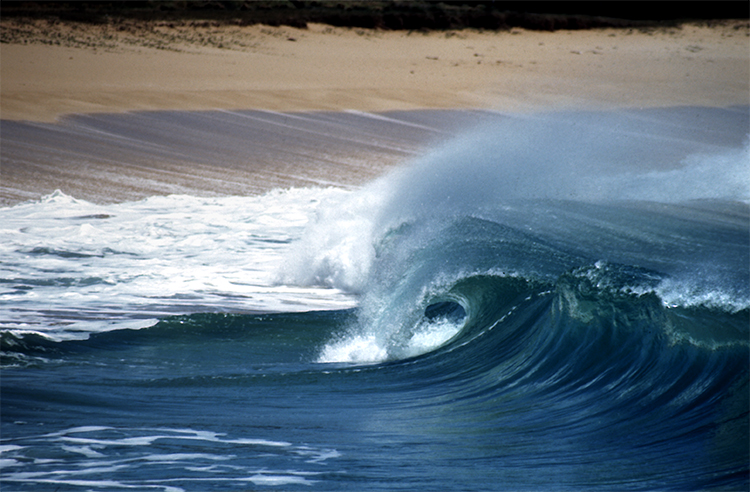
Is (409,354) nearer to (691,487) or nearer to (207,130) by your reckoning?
(691,487)

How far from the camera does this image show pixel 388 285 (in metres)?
7.35

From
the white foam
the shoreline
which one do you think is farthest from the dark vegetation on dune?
the white foam

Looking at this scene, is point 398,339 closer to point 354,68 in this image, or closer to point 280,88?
point 280,88

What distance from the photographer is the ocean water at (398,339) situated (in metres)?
4.07

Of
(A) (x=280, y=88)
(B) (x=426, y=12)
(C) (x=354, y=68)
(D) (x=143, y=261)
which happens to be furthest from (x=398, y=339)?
(B) (x=426, y=12)

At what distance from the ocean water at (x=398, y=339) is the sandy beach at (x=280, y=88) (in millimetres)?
3297

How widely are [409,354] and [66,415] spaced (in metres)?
2.55

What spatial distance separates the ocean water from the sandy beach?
130 inches

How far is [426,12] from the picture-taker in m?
34.0

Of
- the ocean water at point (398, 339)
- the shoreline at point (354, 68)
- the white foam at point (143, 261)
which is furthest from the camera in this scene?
the shoreline at point (354, 68)

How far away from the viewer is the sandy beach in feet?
47.2

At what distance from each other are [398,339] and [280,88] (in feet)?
58.4

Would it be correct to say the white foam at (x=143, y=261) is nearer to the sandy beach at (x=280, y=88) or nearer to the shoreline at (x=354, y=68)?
the sandy beach at (x=280, y=88)

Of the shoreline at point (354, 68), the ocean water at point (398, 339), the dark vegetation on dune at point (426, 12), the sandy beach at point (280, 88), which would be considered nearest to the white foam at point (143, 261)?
the ocean water at point (398, 339)
